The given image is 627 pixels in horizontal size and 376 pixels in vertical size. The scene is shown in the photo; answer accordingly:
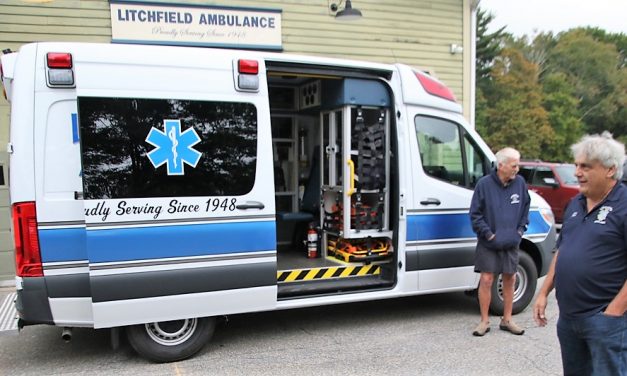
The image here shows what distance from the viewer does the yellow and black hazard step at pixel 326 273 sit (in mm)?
4887

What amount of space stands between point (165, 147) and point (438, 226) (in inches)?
109

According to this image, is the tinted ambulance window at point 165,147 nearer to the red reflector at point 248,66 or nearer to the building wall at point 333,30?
the red reflector at point 248,66

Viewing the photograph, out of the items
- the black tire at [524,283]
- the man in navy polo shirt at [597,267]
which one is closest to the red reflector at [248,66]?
the man in navy polo shirt at [597,267]

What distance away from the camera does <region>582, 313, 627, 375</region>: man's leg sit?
2.52 metres

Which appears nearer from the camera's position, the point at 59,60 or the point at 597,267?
the point at 597,267

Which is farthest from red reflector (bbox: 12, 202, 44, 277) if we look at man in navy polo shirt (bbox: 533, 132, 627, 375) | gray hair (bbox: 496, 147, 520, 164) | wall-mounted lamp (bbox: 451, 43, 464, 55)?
wall-mounted lamp (bbox: 451, 43, 464, 55)

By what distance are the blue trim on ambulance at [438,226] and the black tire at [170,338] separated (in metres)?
2.09

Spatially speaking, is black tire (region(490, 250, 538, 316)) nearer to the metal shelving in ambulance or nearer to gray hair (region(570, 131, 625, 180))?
the metal shelving in ambulance

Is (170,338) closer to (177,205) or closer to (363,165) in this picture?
(177,205)

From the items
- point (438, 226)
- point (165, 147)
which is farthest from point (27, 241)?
point (438, 226)

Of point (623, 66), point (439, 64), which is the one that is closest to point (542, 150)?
point (623, 66)

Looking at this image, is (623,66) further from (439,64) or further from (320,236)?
(320,236)

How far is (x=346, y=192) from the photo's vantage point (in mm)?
5168

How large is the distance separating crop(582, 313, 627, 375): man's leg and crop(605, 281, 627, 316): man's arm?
0.04m
